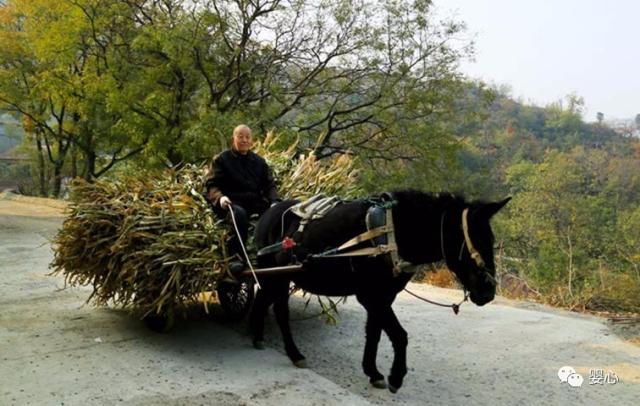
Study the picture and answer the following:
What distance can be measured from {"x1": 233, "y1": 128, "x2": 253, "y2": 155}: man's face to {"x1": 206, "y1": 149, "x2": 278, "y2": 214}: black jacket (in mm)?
65

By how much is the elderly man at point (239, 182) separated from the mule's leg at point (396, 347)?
166 centimetres

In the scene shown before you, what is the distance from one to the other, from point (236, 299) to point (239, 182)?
1.44 metres

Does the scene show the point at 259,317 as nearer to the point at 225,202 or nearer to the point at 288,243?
the point at 288,243

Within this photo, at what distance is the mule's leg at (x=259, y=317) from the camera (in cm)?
581

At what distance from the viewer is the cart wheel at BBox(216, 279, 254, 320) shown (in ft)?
21.1

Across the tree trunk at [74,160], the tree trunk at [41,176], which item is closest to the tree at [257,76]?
the tree trunk at [74,160]

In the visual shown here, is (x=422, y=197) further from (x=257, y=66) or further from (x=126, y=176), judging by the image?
(x=257, y=66)

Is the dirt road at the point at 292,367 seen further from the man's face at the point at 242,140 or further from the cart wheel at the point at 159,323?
the man's face at the point at 242,140

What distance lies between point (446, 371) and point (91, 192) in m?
4.14

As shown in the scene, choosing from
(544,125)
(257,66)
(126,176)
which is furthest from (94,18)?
(544,125)

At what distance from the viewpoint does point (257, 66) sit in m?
17.3

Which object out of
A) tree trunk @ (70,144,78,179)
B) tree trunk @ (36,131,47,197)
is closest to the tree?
tree trunk @ (70,144,78,179)

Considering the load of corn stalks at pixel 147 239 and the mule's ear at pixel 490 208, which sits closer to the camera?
the mule's ear at pixel 490 208
